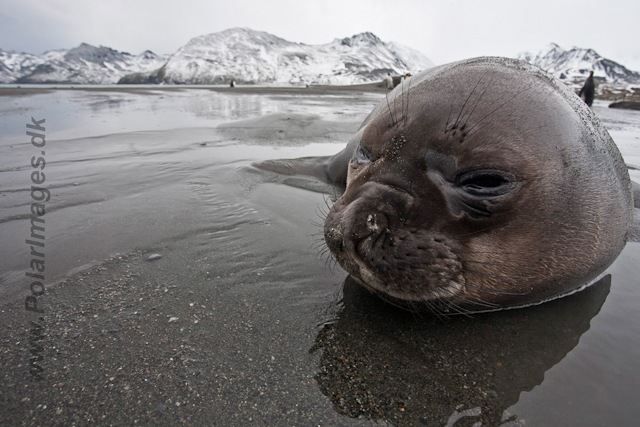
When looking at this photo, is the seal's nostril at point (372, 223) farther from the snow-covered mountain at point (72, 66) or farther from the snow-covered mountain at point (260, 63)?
the snow-covered mountain at point (72, 66)

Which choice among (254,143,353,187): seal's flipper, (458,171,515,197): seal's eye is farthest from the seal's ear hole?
(254,143,353,187): seal's flipper

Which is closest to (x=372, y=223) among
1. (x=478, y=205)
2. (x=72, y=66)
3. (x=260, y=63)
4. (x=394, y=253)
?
(x=394, y=253)

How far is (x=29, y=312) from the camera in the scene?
1678mm

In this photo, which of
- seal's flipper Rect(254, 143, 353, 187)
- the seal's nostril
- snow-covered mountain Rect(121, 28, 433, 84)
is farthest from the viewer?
snow-covered mountain Rect(121, 28, 433, 84)

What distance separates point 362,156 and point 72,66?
152 meters

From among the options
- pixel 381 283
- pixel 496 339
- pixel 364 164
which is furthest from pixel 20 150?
pixel 496 339

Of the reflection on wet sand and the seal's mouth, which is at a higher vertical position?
the seal's mouth

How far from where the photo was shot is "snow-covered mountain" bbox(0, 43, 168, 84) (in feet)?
355

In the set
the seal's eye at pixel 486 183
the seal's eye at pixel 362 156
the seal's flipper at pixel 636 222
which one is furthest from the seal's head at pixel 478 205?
the seal's flipper at pixel 636 222

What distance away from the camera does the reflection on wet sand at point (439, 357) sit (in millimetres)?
1332

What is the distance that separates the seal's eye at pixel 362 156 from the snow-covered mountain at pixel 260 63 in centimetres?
7271

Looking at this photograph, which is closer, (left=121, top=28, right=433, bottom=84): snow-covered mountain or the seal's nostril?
the seal's nostril

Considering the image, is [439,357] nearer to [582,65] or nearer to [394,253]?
[394,253]

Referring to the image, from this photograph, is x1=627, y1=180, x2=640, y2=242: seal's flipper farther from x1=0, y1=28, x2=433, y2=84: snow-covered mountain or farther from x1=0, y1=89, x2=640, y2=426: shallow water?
x1=0, y1=28, x2=433, y2=84: snow-covered mountain
